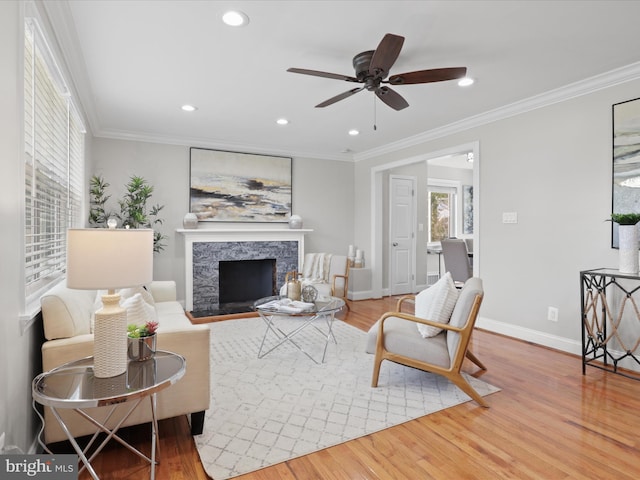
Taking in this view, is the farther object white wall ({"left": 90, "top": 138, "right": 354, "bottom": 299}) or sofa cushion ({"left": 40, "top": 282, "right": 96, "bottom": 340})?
white wall ({"left": 90, "top": 138, "right": 354, "bottom": 299})

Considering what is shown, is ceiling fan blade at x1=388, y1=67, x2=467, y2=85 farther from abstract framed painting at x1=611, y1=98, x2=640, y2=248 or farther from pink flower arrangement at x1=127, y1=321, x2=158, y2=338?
pink flower arrangement at x1=127, y1=321, x2=158, y2=338

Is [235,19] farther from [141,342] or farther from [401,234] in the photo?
[401,234]

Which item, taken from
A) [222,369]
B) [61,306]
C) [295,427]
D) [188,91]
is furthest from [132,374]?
[188,91]

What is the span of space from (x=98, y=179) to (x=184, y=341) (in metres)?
3.54

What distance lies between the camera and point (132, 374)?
164 cm

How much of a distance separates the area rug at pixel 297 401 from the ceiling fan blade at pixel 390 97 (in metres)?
2.26

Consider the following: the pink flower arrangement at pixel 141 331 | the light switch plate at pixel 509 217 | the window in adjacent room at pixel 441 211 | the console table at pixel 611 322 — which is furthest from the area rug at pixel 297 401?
the window in adjacent room at pixel 441 211

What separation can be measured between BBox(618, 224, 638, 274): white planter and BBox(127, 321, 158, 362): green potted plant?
3391 millimetres

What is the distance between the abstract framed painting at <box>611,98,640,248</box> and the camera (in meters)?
3.08

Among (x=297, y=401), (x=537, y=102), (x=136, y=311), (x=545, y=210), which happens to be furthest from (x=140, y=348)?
(x=537, y=102)

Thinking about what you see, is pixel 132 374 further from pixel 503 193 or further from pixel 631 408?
pixel 503 193

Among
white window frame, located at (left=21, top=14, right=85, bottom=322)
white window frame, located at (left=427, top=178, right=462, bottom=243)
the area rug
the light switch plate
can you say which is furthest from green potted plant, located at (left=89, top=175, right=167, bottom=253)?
white window frame, located at (left=427, top=178, right=462, bottom=243)

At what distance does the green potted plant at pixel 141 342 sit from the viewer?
5.84 feet

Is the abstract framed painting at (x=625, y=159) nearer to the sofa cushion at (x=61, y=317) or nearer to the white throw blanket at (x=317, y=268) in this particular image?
the white throw blanket at (x=317, y=268)
